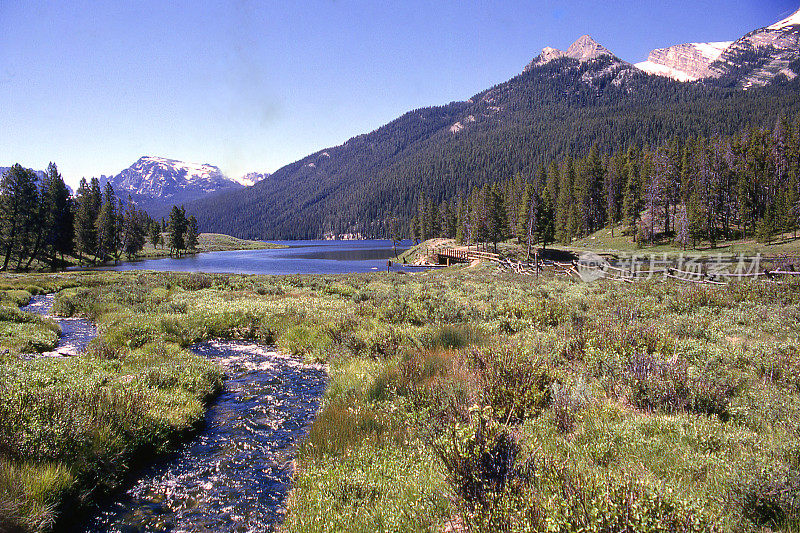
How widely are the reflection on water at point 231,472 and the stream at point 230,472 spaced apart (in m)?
0.01

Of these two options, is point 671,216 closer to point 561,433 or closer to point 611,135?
point 561,433

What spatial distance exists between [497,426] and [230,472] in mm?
4722

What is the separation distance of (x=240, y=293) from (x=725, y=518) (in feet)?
81.4

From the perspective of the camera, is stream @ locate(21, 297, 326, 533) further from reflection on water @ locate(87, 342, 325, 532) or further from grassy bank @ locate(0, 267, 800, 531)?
grassy bank @ locate(0, 267, 800, 531)

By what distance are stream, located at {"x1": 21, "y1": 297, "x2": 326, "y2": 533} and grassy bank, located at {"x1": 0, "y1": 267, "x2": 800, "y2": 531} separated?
49 centimetres

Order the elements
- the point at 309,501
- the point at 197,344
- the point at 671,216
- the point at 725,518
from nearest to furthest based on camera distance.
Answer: the point at 725,518
the point at 309,501
the point at 197,344
the point at 671,216

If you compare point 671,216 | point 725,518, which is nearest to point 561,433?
point 725,518

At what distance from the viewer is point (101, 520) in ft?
16.4

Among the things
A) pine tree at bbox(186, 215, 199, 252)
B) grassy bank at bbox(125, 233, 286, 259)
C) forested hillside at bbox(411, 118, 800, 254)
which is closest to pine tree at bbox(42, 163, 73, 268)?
grassy bank at bbox(125, 233, 286, 259)

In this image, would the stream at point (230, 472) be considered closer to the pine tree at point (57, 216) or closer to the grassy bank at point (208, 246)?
the pine tree at point (57, 216)

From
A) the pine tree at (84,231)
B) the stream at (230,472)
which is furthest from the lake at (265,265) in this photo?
the stream at (230,472)

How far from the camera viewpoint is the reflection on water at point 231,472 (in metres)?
5.04

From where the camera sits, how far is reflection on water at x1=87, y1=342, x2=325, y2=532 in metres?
5.04

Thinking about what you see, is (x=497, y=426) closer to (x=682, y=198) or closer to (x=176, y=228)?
(x=682, y=198)
